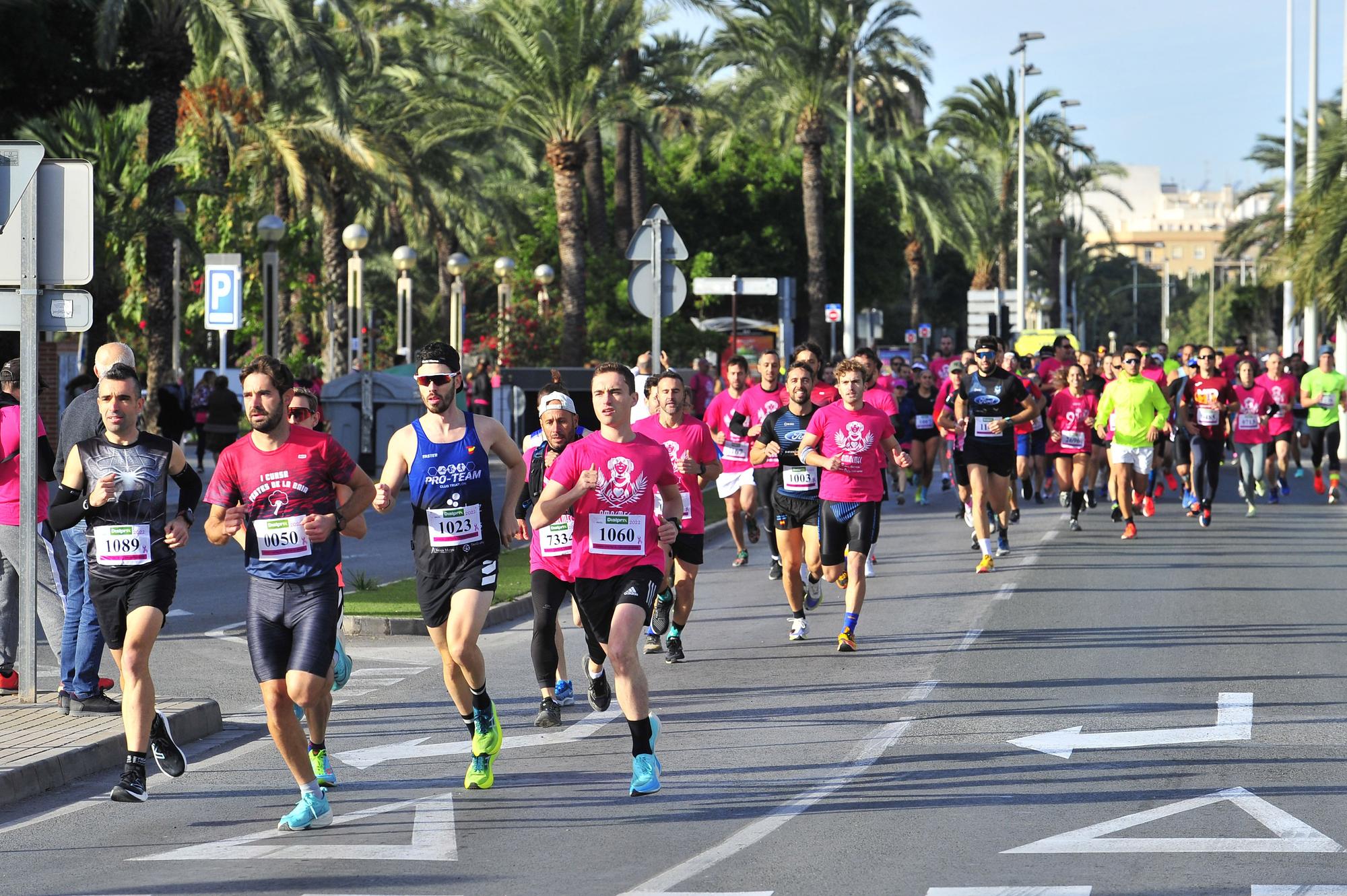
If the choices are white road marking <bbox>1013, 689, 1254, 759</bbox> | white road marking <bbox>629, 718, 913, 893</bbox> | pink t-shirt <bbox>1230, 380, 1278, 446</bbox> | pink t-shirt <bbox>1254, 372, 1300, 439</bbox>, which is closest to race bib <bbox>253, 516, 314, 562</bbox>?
white road marking <bbox>629, 718, 913, 893</bbox>

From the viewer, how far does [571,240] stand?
116 ft

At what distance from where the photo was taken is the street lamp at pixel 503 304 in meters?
39.1

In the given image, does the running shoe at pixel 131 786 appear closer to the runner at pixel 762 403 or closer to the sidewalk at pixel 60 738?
the sidewalk at pixel 60 738

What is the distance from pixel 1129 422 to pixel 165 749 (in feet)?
45.2

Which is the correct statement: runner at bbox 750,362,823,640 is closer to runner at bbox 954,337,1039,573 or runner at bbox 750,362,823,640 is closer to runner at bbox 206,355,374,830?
runner at bbox 954,337,1039,573

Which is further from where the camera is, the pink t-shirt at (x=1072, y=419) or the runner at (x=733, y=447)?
the pink t-shirt at (x=1072, y=419)

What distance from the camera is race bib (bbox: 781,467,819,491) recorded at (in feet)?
43.4

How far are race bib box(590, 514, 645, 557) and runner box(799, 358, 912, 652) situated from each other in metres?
4.33

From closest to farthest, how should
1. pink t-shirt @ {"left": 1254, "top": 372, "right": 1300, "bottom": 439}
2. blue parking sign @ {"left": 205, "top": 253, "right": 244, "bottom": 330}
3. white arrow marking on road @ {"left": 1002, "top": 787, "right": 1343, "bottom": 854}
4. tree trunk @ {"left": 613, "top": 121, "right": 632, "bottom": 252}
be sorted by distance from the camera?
white arrow marking on road @ {"left": 1002, "top": 787, "right": 1343, "bottom": 854} < blue parking sign @ {"left": 205, "top": 253, "right": 244, "bottom": 330} < pink t-shirt @ {"left": 1254, "top": 372, "right": 1300, "bottom": 439} < tree trunk @ {"left": 613, "top": 121, "right": 632, "bottom": 252}

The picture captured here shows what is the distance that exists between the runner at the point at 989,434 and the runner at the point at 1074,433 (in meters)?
3.59

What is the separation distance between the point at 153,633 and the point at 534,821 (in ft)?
6.31

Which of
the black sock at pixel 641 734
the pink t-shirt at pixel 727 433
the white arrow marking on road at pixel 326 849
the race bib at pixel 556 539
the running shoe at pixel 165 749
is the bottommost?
the white arrow marking on road at pixel 326 849

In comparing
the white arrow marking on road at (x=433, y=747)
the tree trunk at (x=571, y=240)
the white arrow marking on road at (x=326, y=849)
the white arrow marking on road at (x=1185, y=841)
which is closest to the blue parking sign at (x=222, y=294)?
the tree trunk at (x=571, y=240)

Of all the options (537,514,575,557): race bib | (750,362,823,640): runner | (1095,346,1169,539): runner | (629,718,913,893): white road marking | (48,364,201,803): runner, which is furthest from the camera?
(1095,346,1169,539): runner
